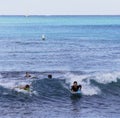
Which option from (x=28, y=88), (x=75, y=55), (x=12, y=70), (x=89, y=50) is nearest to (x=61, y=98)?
(x=28, y=88)

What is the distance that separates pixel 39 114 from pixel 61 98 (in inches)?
295

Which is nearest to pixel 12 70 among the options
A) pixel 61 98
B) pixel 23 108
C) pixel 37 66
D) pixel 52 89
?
pixel 37 66

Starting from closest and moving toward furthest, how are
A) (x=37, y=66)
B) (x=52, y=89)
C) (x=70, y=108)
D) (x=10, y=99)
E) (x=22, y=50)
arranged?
(x=70, y=108) < (x=10, y=99) < (x=52, y=89) < (x=37, y=66) < (x=22, y=50)

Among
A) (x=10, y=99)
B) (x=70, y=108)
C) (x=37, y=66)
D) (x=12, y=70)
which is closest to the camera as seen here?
(x=70, y=108)

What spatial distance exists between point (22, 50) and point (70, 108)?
5345 centimetres

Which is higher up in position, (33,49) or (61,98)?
(33,49)

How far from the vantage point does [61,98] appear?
4719 cm

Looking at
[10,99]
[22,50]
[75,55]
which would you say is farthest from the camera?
[22,50]

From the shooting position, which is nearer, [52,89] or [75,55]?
[52,89]

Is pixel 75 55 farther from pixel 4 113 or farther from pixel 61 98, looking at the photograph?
pixel 4 113

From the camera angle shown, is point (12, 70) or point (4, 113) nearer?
point (4, 113)

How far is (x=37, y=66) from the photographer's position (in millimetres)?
69312

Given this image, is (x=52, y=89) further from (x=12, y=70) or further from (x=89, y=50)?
(x=89, y=50)

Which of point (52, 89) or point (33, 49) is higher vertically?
point (33, 49)
